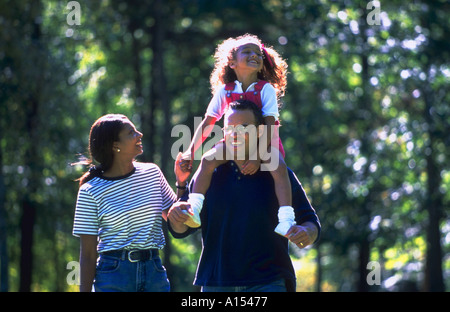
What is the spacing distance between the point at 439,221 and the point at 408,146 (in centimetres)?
159

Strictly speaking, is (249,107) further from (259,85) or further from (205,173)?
(259,85)

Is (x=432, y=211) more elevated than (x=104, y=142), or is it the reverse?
(x=104, y=142)

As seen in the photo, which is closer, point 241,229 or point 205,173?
point 241,229

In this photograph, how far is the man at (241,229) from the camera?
11.6 ft

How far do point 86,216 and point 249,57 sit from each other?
1.34 metres

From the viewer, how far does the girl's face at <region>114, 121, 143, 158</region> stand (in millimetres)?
4086

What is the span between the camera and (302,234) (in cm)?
353

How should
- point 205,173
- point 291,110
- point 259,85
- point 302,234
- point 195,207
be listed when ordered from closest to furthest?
point 302,234 < point 195,207 < point 205,173 < point 259,85 < point 291,110

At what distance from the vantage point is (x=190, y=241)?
1580cm
